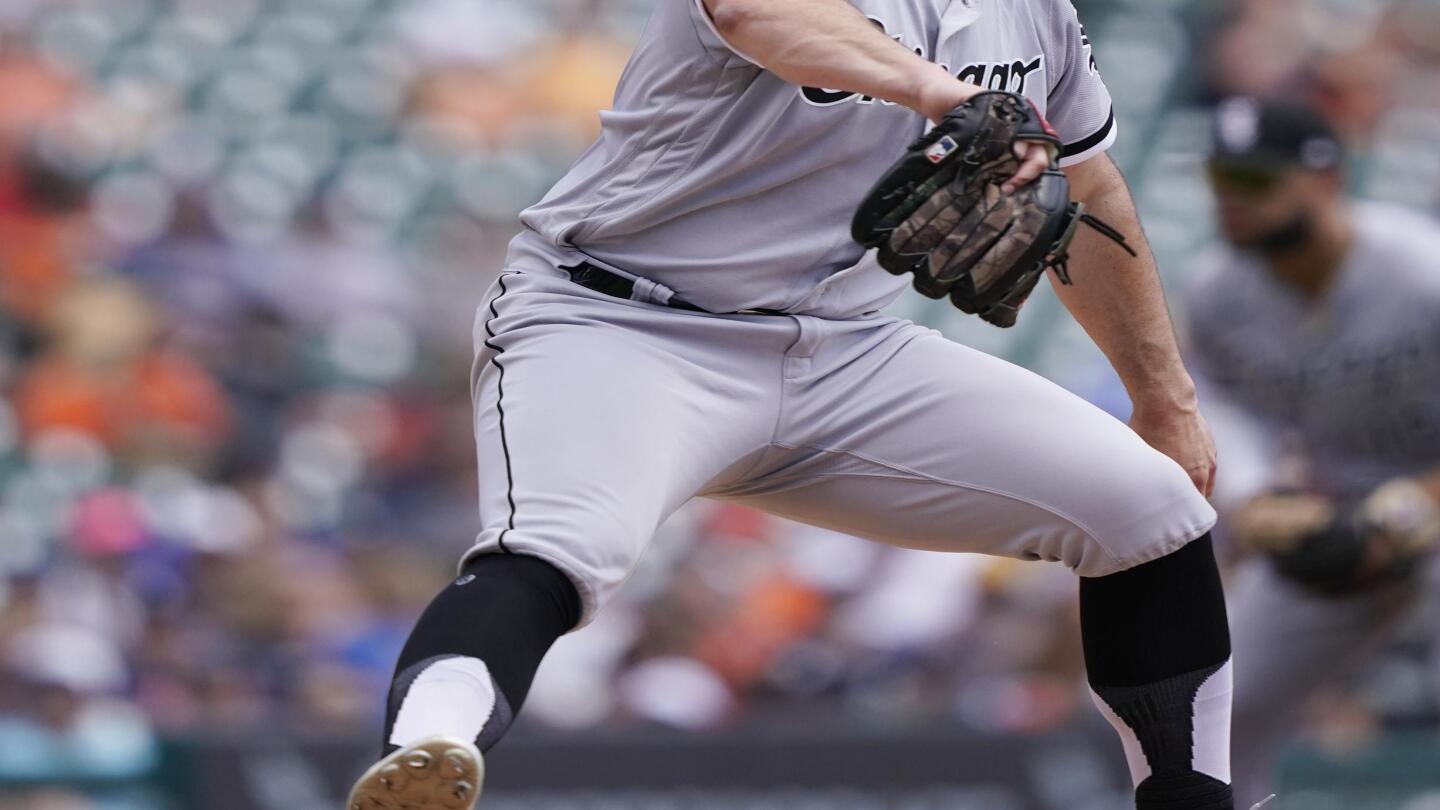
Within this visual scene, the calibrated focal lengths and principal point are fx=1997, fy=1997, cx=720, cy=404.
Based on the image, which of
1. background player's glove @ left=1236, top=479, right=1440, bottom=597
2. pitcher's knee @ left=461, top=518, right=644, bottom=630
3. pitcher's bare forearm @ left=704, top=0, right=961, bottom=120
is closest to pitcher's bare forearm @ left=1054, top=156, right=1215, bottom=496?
pitcher's bare forearm @ left=704, top=0, right=961, bottom=120

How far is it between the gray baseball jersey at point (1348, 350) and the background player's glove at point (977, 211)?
284cm

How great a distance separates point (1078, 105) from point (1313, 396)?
92.1 inches

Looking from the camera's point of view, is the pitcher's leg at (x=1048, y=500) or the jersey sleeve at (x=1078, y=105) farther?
the jersey sleeve at (x=1078, y=105)

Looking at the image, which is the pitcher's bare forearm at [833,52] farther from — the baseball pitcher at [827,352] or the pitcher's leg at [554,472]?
the pitcher's leg at [554,472]

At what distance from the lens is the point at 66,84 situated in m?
8.95

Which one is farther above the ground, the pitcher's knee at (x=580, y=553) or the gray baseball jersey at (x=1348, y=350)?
the gray baseball jersey at (x=1348, y=350)

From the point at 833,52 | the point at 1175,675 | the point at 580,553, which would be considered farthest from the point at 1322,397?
the point at 580,553

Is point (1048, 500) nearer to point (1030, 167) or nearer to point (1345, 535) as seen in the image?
point (1030, 167)

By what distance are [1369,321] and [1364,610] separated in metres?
0.71

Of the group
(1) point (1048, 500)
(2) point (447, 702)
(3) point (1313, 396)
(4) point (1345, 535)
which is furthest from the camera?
(3) point (1313, 396)

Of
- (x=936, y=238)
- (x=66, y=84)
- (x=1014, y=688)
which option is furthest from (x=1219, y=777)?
(x=66, y=84)

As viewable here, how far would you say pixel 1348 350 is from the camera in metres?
4.92

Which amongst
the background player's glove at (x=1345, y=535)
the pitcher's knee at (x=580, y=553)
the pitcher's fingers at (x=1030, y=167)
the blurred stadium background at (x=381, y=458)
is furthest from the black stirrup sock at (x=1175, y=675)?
the blurred stadium background at (x=381, y=458)

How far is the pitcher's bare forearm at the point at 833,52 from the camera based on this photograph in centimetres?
223
